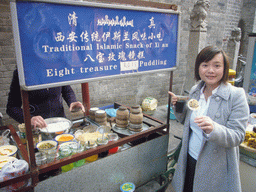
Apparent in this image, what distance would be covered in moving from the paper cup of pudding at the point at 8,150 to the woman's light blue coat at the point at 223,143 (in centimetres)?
171

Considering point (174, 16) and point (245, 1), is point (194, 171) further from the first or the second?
point (245, 1)

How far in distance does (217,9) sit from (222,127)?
801cm

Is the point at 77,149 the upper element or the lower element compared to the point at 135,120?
lower

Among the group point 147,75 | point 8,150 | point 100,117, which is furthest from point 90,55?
point 147,75

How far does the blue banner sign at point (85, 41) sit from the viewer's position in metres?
1.19

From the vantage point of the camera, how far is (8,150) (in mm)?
1723

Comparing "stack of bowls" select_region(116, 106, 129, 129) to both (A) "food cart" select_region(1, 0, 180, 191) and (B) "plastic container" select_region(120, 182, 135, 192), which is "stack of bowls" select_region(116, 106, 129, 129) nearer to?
(A) "food cart" select_region(1, 0, 180, 191)

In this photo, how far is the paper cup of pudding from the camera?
1.66 metres

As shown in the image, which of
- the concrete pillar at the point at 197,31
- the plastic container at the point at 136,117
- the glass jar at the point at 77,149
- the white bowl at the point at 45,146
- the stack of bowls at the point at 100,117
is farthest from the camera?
the concrete pillar at the point at 197,31

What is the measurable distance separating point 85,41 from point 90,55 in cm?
11

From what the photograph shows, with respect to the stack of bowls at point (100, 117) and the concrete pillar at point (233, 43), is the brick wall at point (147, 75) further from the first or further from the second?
the stack of bowls at point (100, 117)

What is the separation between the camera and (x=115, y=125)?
7.58 feet

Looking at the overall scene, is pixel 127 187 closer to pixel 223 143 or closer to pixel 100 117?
pixel 100 117

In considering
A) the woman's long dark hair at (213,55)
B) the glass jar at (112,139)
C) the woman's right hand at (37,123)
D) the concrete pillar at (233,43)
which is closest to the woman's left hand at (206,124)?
the woman's long dark hair at (213,55)
